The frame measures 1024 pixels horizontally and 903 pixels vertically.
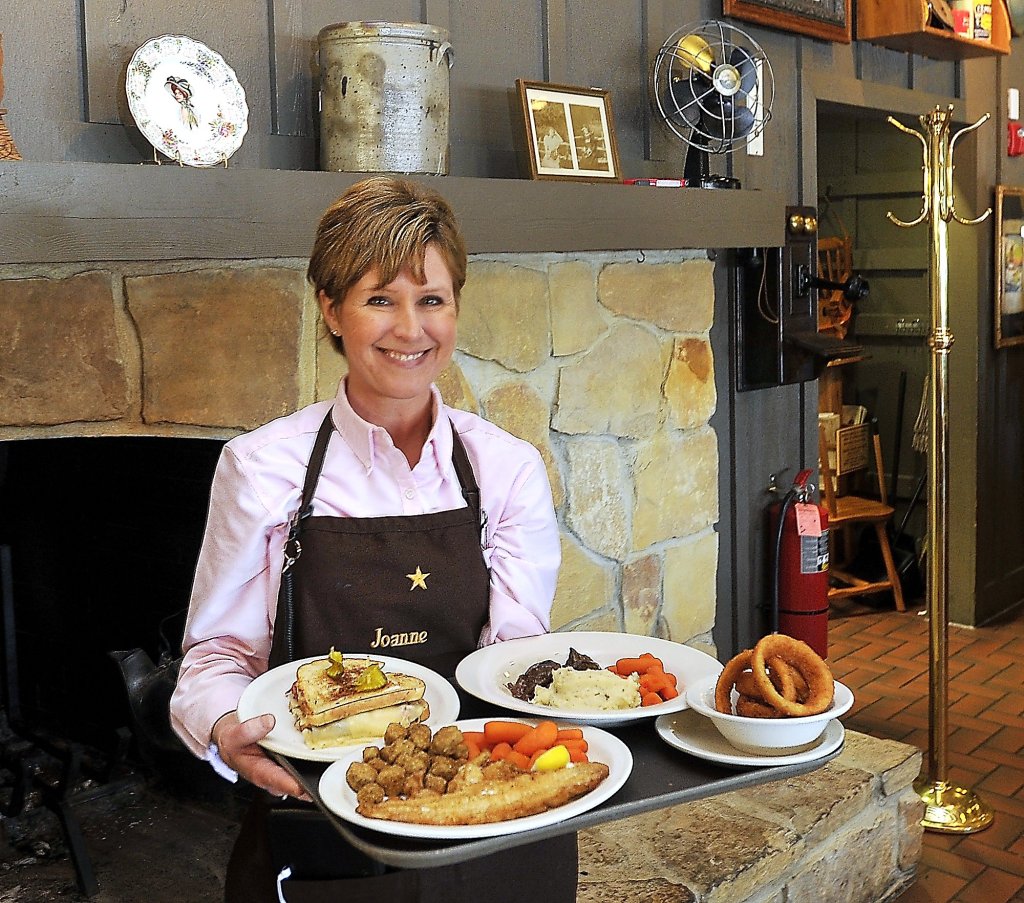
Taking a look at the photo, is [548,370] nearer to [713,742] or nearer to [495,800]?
[713,742]

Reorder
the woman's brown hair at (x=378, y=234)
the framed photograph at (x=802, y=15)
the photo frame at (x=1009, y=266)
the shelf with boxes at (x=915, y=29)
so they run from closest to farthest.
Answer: the woman's brown hair at (x=378, y=234) → the framed photograph at (x=802, y=15) → the shelf with boxes at (x=915, y=29) → the photo frame at (x=1009, y=266)

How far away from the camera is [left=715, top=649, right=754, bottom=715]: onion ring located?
3.90 ft

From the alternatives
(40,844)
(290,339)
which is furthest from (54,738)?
(290,339)

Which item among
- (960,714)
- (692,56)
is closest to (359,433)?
(692,56)

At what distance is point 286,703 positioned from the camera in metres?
1.31

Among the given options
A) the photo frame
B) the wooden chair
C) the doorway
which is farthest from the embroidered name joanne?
the doorway

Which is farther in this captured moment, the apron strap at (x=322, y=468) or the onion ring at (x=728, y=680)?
the apron strap at (x=322, y=468)

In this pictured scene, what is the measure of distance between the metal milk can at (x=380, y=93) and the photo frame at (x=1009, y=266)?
326 centimetres

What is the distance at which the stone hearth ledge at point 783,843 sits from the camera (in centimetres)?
222

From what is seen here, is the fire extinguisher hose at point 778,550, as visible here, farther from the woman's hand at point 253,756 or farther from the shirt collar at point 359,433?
the woman's hand at point 253,756

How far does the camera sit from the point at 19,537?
8.25ft

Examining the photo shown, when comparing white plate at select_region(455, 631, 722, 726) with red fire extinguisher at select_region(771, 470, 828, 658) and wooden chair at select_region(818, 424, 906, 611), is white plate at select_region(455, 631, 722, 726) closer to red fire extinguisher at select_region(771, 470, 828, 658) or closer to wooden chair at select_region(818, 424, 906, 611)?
red fire extinguisher at select_region(771, 470, 828, 658)

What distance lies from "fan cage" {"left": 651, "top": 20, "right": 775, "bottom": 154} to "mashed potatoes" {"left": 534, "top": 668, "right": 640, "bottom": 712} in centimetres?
183

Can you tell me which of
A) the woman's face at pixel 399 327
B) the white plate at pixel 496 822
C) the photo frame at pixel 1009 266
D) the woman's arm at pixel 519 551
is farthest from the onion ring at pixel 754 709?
the photo frame at pixel 1009 266
